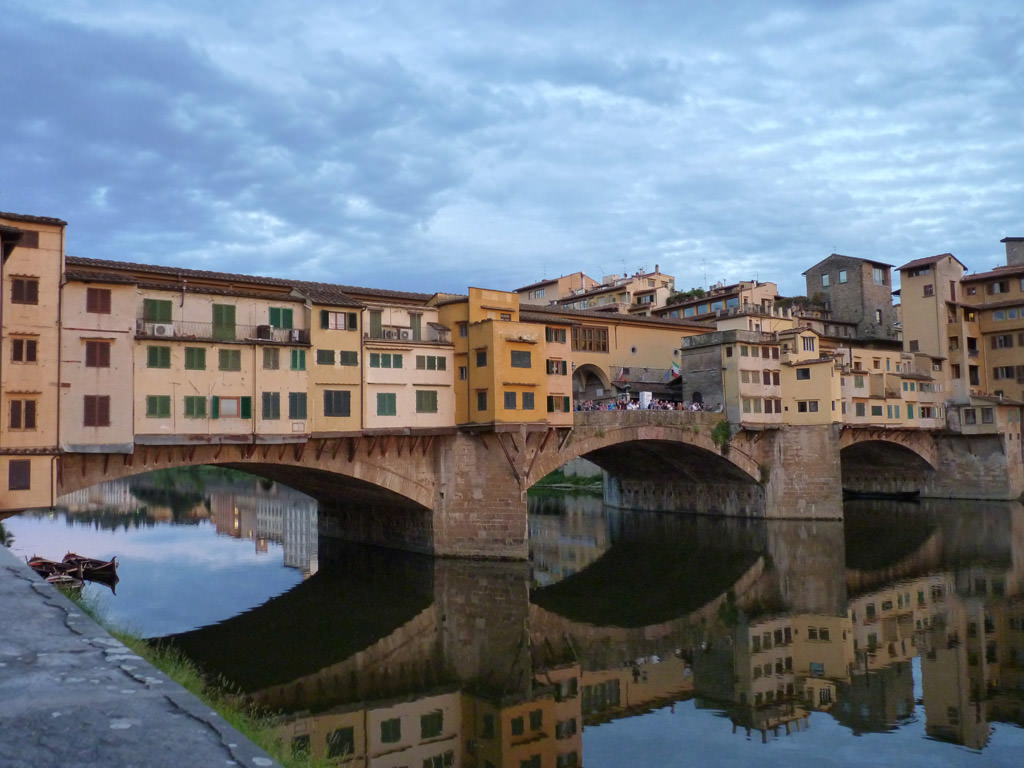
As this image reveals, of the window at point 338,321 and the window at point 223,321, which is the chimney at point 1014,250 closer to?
the window at point 338,321

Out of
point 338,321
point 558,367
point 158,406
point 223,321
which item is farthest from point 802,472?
point 158,406

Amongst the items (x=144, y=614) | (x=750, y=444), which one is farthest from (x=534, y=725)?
(x=750, y=444)

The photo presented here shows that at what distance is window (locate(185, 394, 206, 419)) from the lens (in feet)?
108

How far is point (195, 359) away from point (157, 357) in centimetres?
150

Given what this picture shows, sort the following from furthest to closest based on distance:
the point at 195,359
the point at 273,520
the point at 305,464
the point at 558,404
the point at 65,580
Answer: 1. the point at 273,520
2. the point at 558,404
3. the point at 305,464
4. the point at 195,359
5. the point at 65,580

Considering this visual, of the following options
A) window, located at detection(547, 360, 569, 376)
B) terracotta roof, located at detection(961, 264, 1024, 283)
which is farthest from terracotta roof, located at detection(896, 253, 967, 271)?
window, located at detection(547, 360, 569, 376)

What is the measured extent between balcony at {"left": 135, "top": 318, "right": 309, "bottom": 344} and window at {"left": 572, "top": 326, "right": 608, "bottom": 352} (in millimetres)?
24460

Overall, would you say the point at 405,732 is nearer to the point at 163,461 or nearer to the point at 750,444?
the point at 163,461

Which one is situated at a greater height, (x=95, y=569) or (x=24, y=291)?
(x=24, y=291)

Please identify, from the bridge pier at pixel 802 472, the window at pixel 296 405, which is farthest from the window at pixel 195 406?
the bridge pier at pixel 802 472

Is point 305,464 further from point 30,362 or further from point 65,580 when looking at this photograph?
point 30,362

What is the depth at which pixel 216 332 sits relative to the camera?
34094 mm

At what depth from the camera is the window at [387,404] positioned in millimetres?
38312

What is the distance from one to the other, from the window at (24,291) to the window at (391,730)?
2010cm
